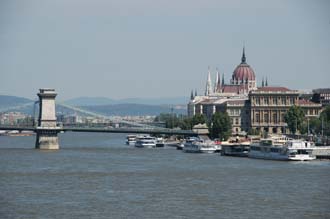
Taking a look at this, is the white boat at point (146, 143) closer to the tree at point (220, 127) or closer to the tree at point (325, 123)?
the tree at point (220, 127)

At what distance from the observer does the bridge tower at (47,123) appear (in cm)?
8756

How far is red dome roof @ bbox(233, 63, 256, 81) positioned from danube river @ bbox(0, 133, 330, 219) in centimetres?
9803

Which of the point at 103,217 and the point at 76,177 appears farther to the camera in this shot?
the point at 76,177

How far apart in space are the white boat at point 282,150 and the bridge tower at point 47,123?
19.1 metres

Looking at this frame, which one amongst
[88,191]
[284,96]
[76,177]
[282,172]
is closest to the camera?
[88,191]

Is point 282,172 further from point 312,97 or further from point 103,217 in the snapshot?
point 312,97

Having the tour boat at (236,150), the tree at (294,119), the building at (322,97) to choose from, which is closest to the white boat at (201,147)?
the tour boat at (236,150)

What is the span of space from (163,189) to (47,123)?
45.4m

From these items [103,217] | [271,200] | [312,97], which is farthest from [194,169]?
[312,97]

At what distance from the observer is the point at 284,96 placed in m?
113

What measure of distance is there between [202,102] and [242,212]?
109 metres

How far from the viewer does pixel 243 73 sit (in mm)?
164250

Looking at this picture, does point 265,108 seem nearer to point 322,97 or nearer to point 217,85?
point 322,97

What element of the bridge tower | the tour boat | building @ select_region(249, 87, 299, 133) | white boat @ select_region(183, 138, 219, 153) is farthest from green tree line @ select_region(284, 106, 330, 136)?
the bridge tower
